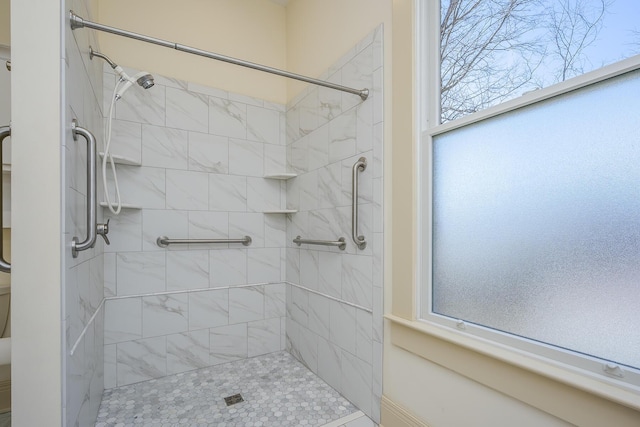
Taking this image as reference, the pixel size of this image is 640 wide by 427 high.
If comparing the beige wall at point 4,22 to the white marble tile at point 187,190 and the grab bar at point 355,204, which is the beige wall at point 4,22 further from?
the grab bar at point 355,204

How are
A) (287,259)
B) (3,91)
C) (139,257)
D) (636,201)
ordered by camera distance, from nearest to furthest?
(636,201) → (3,91) → (139,257) → (287,259)

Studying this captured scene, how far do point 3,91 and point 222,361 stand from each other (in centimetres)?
203

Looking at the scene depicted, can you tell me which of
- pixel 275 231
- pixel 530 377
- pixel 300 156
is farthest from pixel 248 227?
pixel 530 377

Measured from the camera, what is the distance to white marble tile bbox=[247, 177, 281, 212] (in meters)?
2.31

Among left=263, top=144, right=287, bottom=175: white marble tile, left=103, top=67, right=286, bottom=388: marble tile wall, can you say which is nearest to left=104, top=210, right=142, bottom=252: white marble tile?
left=103, top=67, right=286, bottom=388: marble tile wall

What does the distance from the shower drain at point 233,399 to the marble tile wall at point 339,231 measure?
1.72ft

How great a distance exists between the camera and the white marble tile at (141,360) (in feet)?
6.15

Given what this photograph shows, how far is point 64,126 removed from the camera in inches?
38.2

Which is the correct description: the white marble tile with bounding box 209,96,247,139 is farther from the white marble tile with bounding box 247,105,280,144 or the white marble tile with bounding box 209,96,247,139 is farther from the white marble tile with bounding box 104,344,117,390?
the white marble tile with bounding box 104,344,117,390

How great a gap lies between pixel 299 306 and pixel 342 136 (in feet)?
4.19

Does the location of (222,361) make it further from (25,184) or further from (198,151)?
(25,184)

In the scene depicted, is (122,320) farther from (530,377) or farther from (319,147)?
(530,377)

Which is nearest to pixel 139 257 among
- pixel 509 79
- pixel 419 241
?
pixel 419 241

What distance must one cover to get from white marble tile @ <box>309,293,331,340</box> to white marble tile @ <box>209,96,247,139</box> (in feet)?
4.36
